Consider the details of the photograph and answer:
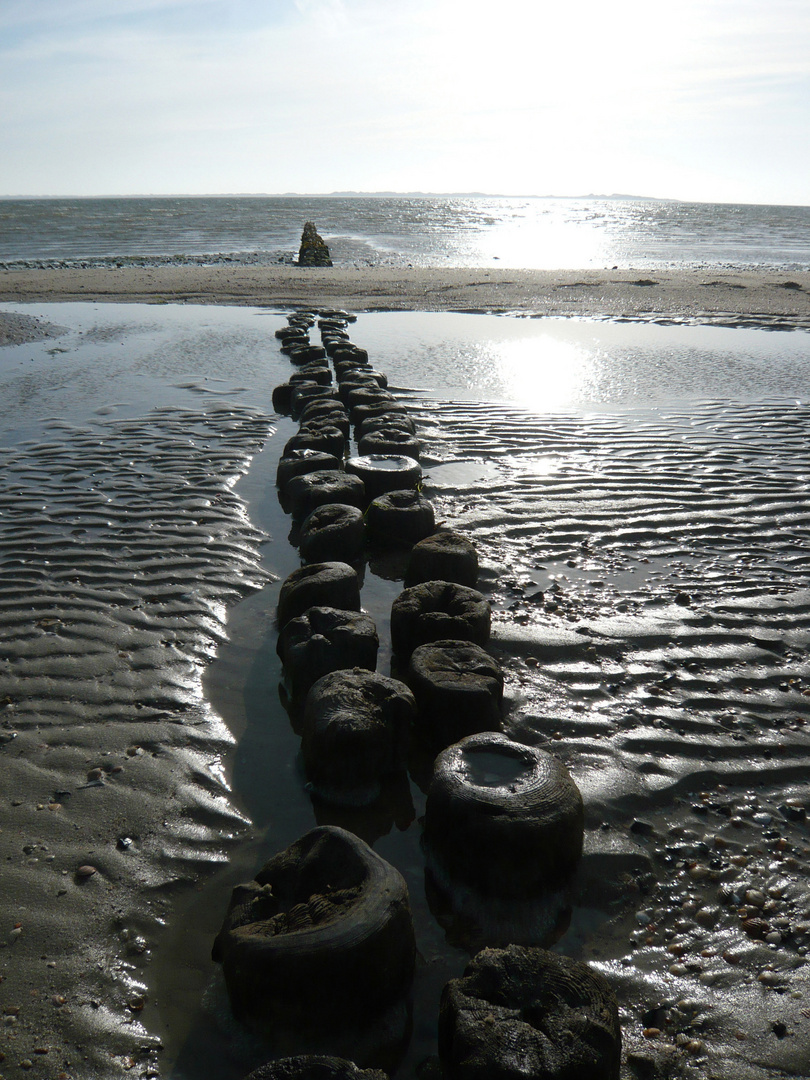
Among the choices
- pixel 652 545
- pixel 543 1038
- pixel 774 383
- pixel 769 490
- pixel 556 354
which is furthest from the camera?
pixel 556 354

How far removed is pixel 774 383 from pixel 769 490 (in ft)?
15.5

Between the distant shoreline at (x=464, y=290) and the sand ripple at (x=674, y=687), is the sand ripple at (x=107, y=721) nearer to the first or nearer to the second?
the sand ripple at (x=674, y=687)

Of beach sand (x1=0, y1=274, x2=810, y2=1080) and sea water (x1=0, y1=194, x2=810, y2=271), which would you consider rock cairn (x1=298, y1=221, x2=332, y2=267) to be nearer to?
sea water (x1=0, y1=194, x2=810, y2=271)

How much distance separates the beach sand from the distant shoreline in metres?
10.0

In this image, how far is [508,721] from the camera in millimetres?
3938

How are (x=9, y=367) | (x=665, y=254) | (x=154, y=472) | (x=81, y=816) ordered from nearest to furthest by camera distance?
(x=81, y=816) < (x=154, y=472) < (x=9, y=367) < (x=665, y=254)

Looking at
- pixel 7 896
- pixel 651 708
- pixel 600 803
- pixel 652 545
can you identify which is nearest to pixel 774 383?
pixel 652 545

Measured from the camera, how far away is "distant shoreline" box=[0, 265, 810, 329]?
59.9 feet

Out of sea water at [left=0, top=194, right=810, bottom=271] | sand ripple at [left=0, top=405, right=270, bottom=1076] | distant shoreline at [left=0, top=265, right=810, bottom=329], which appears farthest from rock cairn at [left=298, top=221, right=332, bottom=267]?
sand ripple at [left=0, top=405, right=270, bottom=1076]

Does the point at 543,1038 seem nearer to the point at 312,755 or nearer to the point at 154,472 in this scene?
the point at 312,755

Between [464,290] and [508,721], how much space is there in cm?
→ 1943

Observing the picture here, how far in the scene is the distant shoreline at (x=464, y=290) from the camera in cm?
1825

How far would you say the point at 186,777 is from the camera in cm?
356

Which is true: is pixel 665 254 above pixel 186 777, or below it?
above
